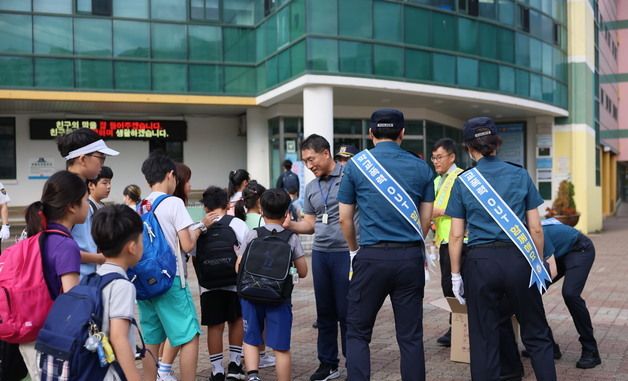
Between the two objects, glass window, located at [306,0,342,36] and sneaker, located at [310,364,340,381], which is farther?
glass window, located at [306,0,342,36]

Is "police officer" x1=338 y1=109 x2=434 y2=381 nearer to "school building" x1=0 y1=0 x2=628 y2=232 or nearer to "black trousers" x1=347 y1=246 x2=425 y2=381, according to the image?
"black trousers" x1=347 y1=246 x2=425 y2=381

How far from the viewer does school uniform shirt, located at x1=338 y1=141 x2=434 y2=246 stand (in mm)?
4133

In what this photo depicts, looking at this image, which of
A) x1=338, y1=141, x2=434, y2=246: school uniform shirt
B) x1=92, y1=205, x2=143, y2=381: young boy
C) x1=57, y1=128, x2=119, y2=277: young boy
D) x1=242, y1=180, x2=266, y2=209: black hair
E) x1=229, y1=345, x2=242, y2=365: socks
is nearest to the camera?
x1=92, y1=205, x2=143, y2=381: young boy

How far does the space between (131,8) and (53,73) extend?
3.07m

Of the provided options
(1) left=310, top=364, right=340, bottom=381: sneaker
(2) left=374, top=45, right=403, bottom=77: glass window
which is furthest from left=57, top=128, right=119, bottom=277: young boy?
(2) left=374, top=45, right=403, bottom=77: glass window

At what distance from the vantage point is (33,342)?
9.94 ft

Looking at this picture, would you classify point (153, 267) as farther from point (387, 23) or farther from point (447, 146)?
point (387, 23)

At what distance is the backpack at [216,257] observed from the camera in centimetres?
499


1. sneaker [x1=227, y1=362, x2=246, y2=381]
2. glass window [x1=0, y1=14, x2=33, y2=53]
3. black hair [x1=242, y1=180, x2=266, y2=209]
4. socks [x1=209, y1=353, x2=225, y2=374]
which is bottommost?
sneaker [x1=227, y1=362, x2=246, y2=381]

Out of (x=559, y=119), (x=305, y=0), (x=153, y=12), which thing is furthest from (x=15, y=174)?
(x=559, y=119)

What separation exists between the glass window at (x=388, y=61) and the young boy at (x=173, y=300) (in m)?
13.5

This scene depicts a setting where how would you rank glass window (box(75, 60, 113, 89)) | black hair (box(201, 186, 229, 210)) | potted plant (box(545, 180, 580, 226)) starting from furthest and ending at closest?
potted plant (box(545, 180, 580, 226))
glass window (box(75, 60, 113, 89))
black hair (box(201, 186, 229, 210))

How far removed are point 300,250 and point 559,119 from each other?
2160 centimetres

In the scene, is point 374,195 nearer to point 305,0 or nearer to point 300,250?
point 300,250
